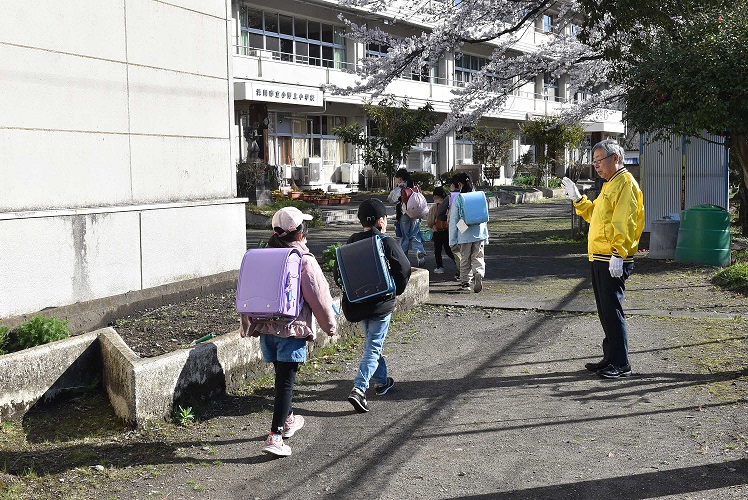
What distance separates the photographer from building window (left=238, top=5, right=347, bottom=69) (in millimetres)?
30594

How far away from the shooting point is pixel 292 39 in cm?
3272

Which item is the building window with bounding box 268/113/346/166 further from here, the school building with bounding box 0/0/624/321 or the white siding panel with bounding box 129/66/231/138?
the school building with bounding box 0/0/624/321

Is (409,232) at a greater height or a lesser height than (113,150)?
lesser

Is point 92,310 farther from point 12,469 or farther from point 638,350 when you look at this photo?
point 638,350

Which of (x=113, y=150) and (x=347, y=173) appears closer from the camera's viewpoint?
(x=113, y=150)

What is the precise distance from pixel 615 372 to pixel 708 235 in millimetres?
6980

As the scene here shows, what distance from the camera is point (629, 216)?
6.80m

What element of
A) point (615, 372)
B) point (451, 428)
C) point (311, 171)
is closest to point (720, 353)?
point (615, 372)

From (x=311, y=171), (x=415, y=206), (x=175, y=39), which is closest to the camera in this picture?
(x=175, y=39)

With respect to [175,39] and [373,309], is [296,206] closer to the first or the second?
[175,39]

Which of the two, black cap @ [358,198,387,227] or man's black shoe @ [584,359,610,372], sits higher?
black cap @ [358,198,387,227]

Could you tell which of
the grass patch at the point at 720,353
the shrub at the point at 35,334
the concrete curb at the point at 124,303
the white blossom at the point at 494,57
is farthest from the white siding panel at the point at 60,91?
the white blossom at the point at 494,57

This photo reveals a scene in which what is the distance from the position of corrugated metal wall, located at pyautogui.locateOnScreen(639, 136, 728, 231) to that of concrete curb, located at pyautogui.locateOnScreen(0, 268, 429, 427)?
1092cm

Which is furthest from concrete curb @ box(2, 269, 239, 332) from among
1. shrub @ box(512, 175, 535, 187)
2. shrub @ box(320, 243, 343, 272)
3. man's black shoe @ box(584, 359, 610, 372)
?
shrub @ box(512, 175, 535, 187)
